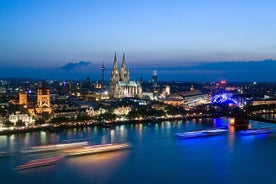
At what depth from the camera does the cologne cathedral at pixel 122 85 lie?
78.9 ft

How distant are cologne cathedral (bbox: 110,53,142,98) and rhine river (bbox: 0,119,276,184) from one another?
11702 mm

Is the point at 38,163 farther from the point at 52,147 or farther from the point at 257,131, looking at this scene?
the point at 257,131

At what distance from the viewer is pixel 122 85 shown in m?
24.2

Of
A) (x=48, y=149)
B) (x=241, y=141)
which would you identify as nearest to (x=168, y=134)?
(x=241, y=141)

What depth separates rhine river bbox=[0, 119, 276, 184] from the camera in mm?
7137

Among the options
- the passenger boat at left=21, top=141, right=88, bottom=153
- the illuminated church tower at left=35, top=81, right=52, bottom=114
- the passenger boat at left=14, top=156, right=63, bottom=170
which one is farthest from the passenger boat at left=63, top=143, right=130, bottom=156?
the illuminated church tower at left=35, top=81, right=52, bottom=114

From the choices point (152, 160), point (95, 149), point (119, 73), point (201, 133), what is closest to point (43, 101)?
point (201, 133)

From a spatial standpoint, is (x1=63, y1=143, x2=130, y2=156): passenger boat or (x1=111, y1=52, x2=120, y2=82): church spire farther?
(x1=111, y1=52, x2=120, y2=82): church spire

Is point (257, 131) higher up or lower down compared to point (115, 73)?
lower down

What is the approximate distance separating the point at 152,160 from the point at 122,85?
15.9 m

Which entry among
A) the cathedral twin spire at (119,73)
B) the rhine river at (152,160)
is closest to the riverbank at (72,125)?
the rhine river at (152,160)

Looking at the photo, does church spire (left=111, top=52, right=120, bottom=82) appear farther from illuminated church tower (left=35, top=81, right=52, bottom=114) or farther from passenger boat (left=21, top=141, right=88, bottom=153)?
passenger boat (left=21, top=141, right=88, bottom=153)

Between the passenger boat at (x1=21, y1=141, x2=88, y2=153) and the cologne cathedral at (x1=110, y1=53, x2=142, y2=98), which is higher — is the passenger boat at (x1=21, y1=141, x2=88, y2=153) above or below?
below

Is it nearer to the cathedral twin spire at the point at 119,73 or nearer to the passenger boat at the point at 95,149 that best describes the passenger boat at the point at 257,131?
the passenger boat at the point at 95,149
